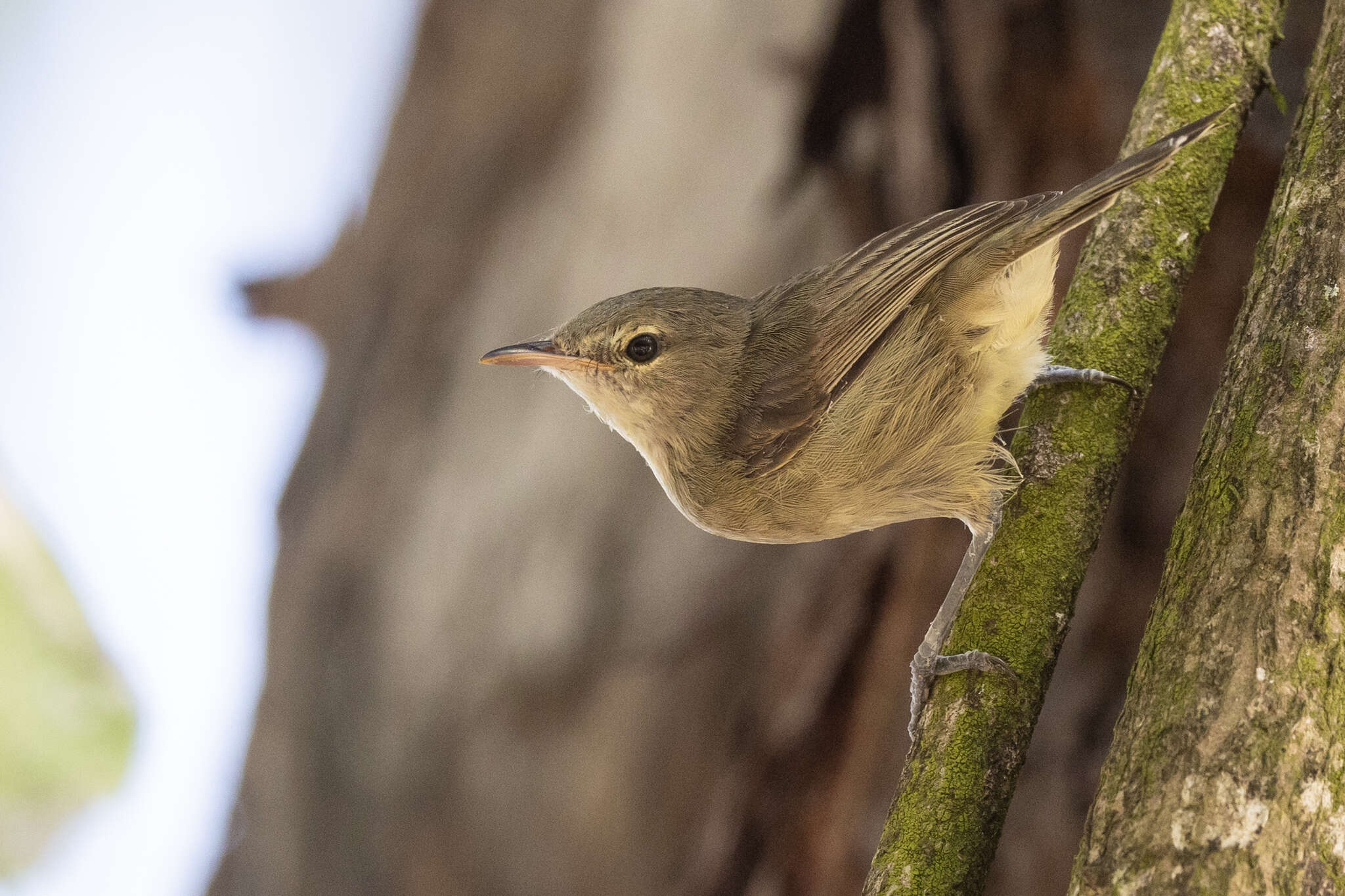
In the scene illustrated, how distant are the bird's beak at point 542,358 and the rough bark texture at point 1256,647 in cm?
107

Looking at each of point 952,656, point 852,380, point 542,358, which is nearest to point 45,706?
point 542,358

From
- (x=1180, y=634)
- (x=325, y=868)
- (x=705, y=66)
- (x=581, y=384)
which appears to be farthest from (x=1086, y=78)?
(x=325, y=868)

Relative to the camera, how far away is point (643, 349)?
187 centimetres

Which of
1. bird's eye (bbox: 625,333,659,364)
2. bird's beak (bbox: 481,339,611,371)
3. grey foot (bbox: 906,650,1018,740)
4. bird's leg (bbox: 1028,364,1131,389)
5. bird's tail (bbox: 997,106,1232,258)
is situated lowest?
grey foot (bbox: 906,650,1018,740)

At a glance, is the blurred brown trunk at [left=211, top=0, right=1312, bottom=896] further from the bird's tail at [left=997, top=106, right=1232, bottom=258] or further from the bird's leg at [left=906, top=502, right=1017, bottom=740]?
the bird's tail at [left=997, top=106, right=1232, bottom=258]

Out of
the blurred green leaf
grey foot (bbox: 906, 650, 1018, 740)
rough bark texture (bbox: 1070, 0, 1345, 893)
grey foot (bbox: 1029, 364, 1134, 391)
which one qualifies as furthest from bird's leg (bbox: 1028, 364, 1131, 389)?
the blurred green leaf

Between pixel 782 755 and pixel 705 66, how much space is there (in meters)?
1.89

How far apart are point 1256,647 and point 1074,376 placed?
0.85m

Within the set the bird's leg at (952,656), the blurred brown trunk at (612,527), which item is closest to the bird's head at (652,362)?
the bird's leg at (952,656)

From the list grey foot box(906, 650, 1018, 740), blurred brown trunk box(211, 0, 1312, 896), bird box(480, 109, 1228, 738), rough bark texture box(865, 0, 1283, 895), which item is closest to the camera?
rough bark texture box(865, 0, 1283, 895)

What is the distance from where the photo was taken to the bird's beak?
1.83 m

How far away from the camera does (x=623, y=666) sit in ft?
8.25

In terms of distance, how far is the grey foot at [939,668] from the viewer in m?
1.53

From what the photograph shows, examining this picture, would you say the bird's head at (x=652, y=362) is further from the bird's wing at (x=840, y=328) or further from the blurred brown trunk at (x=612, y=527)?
the blurred brown trunk at (x=612, y=527)
